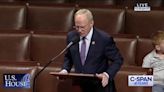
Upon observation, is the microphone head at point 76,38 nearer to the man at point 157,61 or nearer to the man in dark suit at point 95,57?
the man in dark suit at point 95,57

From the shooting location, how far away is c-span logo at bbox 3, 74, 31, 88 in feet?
2.65

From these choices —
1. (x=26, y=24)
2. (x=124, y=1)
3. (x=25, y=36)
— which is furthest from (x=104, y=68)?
(x=124, y=1)

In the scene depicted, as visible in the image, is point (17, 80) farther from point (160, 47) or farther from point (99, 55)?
point (160, 47)

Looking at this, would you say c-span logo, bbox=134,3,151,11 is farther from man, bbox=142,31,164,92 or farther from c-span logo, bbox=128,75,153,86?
c-span logo, bbox=128,75,153,86

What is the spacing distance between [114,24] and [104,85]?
1.40ft

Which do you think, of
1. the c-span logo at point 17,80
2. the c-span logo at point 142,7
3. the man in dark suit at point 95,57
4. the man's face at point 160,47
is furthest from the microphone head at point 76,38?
the c-span logo at point 142,7

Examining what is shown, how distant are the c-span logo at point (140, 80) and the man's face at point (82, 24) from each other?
0.15 m

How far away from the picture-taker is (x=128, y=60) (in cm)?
98

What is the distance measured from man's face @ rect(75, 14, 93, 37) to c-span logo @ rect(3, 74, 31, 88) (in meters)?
0.17

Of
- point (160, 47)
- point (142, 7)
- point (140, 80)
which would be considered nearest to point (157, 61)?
point (160, 47)

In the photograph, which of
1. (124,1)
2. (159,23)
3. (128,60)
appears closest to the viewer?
(128,60)

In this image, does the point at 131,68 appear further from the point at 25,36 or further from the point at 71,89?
the point at 25,36

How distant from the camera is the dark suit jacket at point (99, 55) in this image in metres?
0.74

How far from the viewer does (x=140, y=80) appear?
791mm
